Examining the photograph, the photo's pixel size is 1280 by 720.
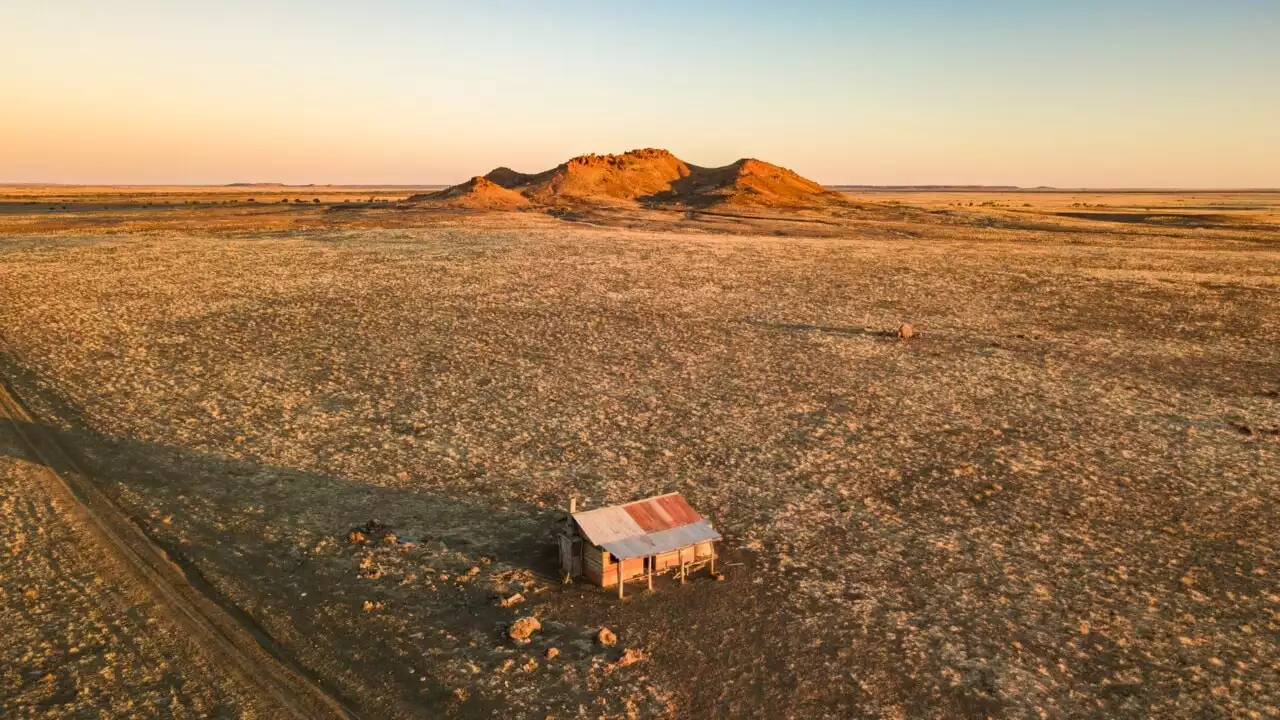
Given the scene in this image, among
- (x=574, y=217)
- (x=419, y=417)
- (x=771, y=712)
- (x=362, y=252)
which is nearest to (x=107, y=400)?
(x=419, y=417)

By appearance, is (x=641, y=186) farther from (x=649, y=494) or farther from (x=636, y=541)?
(x=636, y=541)

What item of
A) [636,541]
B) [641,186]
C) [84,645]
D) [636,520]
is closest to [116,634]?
[84,645]

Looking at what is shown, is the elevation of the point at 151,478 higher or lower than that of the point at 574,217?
lower

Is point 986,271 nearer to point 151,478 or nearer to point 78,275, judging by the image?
point 151,478

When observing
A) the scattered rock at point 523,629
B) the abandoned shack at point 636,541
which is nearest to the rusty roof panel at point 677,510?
the abandoned shack at point 636,541

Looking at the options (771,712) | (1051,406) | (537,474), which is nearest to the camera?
(771,712)

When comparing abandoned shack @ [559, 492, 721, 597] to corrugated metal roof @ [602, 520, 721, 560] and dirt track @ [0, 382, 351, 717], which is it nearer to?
corrugated metal roof @ [602, 520, 721, 560]

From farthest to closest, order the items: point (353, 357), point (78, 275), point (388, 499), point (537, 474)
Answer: point (78, 275)
point (353, 357)
point (537, 474)
point (388, 499)

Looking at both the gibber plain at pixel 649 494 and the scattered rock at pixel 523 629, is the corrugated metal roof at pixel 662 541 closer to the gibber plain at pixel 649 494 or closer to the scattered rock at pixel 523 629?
the gibber plain at pixel 649 494
